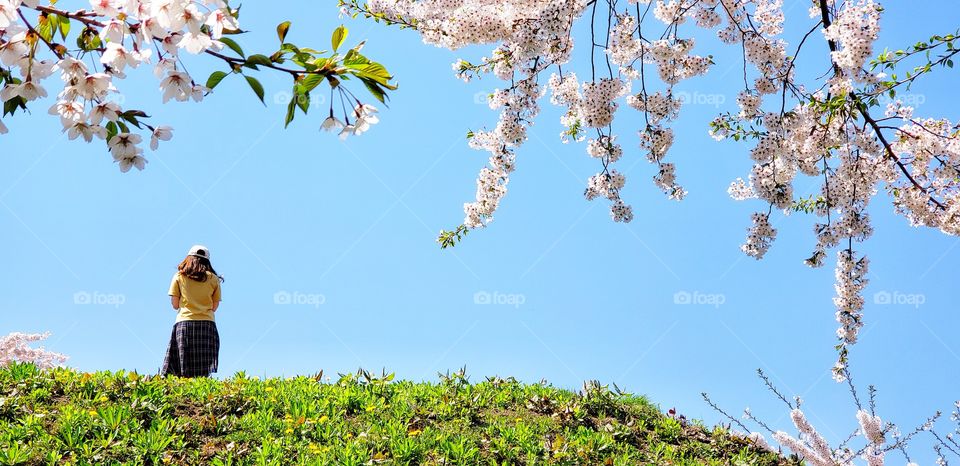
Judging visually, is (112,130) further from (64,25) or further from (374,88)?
(374,88)

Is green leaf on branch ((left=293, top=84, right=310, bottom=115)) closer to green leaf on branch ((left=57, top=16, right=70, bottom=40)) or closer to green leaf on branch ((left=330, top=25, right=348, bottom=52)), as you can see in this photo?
green leaf on branch ((left=330, top=25, right=348, bottom=52))

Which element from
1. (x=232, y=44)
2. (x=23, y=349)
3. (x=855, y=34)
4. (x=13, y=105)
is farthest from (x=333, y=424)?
(x=23, y=349)

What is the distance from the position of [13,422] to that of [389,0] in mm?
4512

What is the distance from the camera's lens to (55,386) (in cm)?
596

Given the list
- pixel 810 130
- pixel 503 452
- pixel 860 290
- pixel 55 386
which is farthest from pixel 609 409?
pixel 55 386

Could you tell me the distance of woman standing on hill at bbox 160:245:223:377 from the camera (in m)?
7.73

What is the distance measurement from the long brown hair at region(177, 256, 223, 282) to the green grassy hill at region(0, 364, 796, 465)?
154 cm

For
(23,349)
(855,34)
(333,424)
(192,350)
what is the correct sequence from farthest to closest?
1. (23,349)
2. (192,350)
3. (333,424)
4. (855,34)

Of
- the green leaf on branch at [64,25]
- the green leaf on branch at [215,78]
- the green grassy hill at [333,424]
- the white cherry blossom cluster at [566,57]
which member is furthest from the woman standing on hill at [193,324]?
the green leaf on branch at [215,78]

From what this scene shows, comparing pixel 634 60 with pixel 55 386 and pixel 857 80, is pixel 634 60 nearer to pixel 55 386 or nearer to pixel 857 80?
pixel 857 80

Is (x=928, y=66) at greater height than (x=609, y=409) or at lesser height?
greater

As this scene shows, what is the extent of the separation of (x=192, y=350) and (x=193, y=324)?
0.93 feet

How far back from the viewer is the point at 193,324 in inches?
305

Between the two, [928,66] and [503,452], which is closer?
[928,66]
